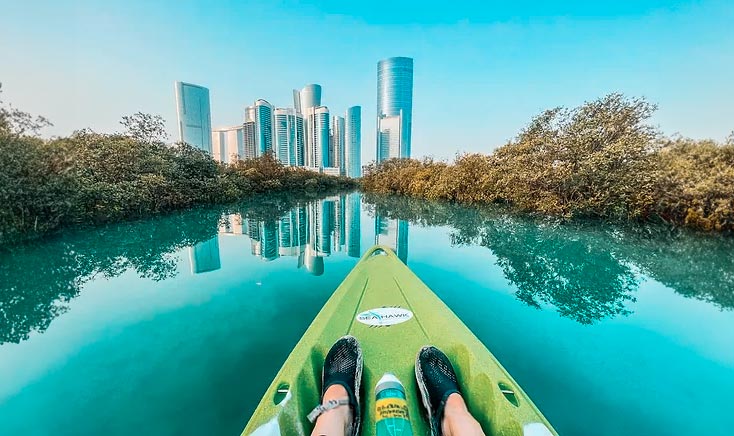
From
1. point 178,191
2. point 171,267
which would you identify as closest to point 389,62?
point 178,191

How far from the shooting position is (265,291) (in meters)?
3.47

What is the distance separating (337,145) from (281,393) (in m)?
65.3

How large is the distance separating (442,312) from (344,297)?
0.81m

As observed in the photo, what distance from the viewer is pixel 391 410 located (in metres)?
1.25

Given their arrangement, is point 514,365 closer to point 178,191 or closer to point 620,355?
point 620,355

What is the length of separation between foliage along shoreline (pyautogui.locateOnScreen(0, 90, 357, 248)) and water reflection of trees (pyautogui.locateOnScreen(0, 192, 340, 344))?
70 centimetres

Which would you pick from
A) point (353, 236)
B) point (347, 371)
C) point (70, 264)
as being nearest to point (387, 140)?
point (353, 236)

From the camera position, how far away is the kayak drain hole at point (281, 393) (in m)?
1.18

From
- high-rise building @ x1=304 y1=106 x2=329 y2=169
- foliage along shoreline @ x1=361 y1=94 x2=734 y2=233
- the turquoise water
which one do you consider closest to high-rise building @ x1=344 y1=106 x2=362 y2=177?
high-rise building @ x1=304 y1=106 x2=329 y2=169

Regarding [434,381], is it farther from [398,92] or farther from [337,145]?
[398,92]

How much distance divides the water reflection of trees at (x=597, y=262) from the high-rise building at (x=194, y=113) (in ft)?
163

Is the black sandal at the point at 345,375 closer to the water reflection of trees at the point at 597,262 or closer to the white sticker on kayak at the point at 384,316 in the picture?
the white sticker on kayak at the point at 384,316

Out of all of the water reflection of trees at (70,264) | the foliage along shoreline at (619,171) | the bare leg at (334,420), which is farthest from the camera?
the foliage along shoreline at (619,171)

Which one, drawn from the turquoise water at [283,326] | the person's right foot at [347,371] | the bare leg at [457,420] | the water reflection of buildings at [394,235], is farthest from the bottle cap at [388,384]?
the water reflection of buildings at [394,235]
